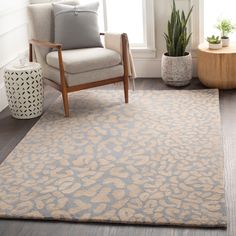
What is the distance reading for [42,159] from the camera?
3.29 meters

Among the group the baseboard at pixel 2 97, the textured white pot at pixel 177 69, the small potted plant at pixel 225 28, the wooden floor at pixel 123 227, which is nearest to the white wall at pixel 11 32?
the baseboard at pixel 2 97

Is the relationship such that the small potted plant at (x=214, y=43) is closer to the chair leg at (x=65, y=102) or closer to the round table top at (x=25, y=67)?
the chair leg at (x=65, y=102)

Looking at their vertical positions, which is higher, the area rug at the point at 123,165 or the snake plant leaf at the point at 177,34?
the snake plant leaf at the point at 177,34

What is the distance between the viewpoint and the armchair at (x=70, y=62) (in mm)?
3990

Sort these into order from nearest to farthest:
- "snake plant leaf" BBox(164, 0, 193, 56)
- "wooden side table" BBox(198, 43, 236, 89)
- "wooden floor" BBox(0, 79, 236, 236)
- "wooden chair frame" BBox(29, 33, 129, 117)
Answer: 1. "wooden floor" BBox(0, 79, 236, 236)
2. "wooden chair frame" BBox(29, 33, 129, 117)
3. "wooden side table" BBox(198, 43, 236, 89)
4. "snake plant leaf" BBox(164, 0, 193, 56)

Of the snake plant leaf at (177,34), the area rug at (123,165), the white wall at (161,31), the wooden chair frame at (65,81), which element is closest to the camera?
the area rug at (123,165)

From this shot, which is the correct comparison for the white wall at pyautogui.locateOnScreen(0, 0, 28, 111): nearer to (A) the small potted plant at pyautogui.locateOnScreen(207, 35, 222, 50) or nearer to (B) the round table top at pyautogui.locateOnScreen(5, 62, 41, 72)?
(B) the round table top at pyautogui.locateOnScreen(5, 62, 41, 72)

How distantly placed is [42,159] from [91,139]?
43 centimetres

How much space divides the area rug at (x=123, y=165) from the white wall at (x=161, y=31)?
2.35ft

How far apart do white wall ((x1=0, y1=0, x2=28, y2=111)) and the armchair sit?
25cm

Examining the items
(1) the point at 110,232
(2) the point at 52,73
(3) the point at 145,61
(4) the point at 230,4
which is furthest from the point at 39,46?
(1) the point at 110,232

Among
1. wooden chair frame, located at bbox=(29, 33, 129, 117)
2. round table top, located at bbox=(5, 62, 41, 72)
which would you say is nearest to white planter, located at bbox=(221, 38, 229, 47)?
wooden chair frame, located at bbox=(29, 33, 129, 117)

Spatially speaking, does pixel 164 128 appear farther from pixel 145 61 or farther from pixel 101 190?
pixel 145 61

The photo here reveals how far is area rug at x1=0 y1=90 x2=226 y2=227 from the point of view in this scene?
260cm
